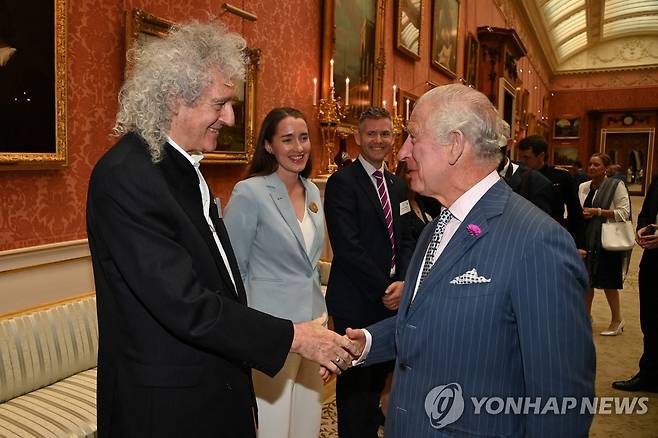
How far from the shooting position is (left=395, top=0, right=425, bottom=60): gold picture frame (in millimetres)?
6578

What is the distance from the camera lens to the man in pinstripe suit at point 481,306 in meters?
1.29

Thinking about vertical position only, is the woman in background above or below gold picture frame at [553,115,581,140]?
below

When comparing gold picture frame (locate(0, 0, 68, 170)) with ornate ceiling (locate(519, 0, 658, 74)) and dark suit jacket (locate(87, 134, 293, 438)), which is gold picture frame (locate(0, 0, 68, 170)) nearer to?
dark suit jacket (locate(87, 134, 293, 438))

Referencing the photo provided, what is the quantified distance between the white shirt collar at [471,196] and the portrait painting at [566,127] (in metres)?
23.7

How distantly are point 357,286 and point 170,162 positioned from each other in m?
1.60

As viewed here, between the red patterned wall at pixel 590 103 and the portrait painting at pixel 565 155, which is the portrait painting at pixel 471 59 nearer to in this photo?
the portrait painting at pixel 565 155

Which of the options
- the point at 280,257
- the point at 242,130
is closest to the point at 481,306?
the point at 280,257

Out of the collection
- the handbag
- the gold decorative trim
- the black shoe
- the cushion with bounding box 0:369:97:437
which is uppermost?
the gold decorative trim

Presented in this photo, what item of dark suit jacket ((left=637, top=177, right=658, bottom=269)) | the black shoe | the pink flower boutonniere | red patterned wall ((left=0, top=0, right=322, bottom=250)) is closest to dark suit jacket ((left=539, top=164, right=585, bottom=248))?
dark suit jacket ((left=637, top=177, right=658, bottom=269))

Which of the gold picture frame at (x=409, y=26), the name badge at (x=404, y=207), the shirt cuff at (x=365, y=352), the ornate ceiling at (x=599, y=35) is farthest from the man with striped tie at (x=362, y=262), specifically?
the ornate ceiling at (x=599, y=35)

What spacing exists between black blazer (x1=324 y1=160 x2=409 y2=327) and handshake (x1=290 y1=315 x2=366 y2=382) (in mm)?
954

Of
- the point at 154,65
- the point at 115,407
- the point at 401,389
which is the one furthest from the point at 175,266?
the point at 401,389

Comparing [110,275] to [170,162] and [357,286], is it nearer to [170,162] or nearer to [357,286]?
[170,162]

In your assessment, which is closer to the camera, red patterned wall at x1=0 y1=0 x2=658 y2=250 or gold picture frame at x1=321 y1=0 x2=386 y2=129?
red patterned wall at x1=0 y1=0 x2=658 y2=250
